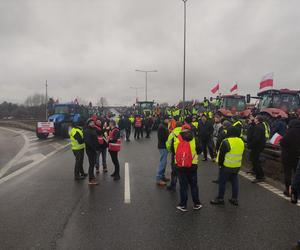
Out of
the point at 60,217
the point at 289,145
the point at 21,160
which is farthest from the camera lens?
the point at 21,160

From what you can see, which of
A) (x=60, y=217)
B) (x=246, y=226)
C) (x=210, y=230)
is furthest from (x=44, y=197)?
(x=246, y=226)

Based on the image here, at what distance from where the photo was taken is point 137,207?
20.5 feet

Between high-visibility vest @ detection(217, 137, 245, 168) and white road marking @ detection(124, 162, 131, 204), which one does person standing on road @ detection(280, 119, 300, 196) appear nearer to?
high-visibility vest @ detection(217, 137, 245, 168)

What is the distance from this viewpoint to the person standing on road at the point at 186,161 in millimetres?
5953

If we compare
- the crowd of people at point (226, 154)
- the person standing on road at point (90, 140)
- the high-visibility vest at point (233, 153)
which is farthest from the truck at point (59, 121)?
the high-visibility vest at point (233, 153)

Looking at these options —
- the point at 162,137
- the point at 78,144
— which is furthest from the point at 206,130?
the point at 78,144

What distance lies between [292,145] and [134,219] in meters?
3.94

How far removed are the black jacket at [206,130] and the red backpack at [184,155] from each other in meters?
5.64

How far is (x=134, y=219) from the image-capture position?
219 inches

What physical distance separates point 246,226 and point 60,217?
3.42 m

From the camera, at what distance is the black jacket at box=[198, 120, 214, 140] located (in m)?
11.5

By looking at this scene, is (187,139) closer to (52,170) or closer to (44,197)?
(44,197)

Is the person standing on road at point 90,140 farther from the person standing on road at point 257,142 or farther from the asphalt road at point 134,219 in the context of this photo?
the person standing on road at point 257,142

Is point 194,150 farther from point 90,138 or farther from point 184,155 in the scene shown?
point 90,138
